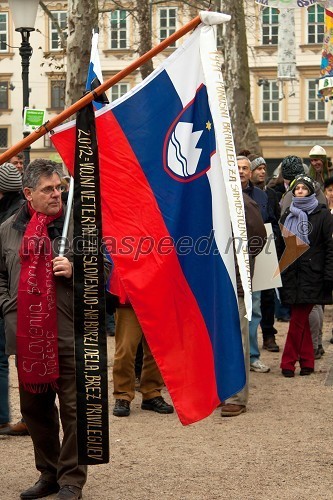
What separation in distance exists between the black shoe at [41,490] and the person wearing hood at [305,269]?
14.8ft

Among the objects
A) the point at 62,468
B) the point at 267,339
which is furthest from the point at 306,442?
the point at 267,339

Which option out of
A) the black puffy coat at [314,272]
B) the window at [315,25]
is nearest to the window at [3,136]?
the window at [315,25]

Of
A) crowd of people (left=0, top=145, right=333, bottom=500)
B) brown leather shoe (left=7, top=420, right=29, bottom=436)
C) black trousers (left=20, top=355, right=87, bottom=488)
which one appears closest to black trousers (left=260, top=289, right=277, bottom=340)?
crowd of people (left=0, top=145, right=333, bottom=500)

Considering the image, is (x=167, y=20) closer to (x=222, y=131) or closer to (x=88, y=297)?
(x=222, y=131)

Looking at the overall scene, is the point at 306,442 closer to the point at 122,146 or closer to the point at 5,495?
the point at 5,495

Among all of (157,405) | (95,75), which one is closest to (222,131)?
(95,75)

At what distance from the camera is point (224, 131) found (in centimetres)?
628

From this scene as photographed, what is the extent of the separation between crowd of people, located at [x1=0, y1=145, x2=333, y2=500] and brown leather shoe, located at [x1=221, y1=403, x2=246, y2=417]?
0.5 inches

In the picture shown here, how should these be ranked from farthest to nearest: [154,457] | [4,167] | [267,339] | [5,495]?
[267,339] → [4,167] → [154,457] → [5,495]

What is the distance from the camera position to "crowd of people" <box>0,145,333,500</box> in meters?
6.35

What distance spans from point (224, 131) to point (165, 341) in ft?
3.95

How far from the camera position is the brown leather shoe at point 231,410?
29.9ft

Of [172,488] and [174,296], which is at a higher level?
[174,296]

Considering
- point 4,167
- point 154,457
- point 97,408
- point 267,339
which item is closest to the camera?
point 97,408
